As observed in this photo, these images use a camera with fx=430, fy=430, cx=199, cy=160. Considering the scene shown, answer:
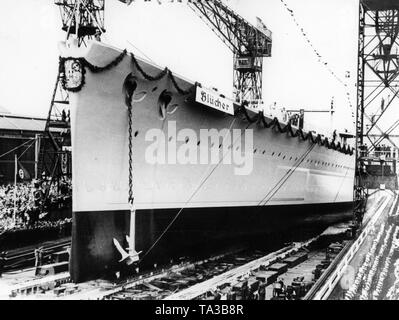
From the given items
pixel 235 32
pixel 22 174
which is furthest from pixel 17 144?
pixel 235 32

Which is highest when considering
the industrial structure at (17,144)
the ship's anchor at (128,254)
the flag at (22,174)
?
the industrial structure at (17,144)

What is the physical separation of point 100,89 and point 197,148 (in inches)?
98.8

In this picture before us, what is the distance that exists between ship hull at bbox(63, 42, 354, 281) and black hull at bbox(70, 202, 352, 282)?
0.02 meters

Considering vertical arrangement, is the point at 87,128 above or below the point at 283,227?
above

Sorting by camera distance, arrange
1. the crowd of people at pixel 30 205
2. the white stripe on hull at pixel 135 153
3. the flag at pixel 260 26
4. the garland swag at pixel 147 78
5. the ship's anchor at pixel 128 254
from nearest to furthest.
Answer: the garland swag at pixel 147 78 < the white stripe on hull at pixel 135 153 < the ship's anchor at pixel 128 254 < the crowd of people at pixel 30 205 < the flag at pixel 260 26

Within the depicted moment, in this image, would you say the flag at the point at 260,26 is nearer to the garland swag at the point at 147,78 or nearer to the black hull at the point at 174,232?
the garland swag at the point at 147,78

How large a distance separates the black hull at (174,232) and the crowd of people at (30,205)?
541cm

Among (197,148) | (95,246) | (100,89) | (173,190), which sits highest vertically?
(100,89)

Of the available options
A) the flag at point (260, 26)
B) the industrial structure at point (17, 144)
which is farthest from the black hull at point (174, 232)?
the industrial structure at point (17, 144)

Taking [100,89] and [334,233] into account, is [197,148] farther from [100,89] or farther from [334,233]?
[334,233]

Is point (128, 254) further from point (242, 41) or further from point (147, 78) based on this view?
point (242, 41)

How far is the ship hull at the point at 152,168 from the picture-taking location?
660cm
